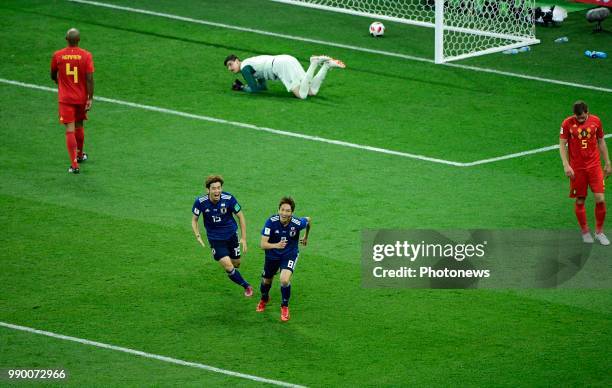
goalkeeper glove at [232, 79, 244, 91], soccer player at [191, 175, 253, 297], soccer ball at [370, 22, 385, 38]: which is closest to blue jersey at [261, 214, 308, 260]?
soccer player at [191, 175, 253, 297]

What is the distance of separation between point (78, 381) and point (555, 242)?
23.1ft

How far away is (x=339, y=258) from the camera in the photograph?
55.0ft

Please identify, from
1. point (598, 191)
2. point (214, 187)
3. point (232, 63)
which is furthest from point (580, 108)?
point (232, 63)

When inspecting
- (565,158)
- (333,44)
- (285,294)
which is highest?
(333,44)

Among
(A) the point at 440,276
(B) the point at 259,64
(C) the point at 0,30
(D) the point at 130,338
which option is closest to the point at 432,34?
(B) the point at 259,64

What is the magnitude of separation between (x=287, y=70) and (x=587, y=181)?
25.6ft

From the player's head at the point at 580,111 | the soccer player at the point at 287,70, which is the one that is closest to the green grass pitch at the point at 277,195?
the soccer player at the point at 287,70

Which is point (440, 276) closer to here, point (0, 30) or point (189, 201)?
point (189, 201)

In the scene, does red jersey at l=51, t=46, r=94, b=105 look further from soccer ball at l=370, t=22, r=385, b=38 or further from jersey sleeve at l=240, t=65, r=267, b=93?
soccer ball at l=370, t=22, r=385, b=38

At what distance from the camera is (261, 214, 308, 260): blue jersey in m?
14.8

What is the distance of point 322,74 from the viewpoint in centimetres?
2341

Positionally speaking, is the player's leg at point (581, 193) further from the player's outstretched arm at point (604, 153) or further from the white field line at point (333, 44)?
the white field line at point (333, 44)

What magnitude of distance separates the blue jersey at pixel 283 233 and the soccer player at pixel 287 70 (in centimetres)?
876

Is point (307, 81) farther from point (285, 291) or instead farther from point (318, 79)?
point (285, 291)
